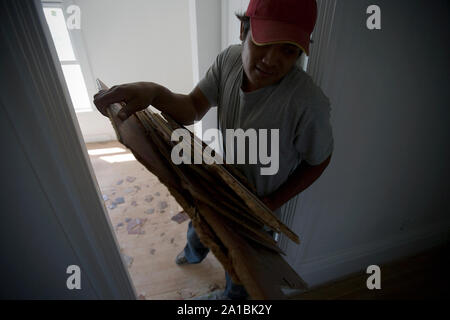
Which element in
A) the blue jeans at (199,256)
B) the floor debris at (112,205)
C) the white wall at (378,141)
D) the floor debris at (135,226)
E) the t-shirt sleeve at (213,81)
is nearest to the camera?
the white wall at (378,141)

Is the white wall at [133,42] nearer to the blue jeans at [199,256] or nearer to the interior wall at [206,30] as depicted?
the interior wall at [206,30]

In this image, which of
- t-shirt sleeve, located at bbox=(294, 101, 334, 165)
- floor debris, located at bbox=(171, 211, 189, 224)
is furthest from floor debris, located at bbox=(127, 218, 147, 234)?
t-shirt sleeve, located at bbox=(294, 101, 334, 165)

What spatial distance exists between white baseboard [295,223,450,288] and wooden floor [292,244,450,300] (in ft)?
0.16

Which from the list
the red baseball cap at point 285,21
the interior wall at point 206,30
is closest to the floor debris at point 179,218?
the interior wall at point 206,30

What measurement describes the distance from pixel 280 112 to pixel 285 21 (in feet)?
0.95

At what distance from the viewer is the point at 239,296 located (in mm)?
1307

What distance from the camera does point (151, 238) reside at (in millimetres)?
2006

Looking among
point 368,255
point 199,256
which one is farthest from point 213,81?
point 368,255

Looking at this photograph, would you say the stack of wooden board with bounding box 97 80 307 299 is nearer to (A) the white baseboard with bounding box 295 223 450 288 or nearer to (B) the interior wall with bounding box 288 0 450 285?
(B) the interior wall with bounding box 288 0 450 285

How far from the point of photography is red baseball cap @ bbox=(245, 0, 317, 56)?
2.07ft

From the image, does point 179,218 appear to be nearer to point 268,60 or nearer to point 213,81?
point 213,81

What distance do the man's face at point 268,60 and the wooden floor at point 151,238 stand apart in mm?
1583

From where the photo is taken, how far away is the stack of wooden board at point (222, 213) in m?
0.42

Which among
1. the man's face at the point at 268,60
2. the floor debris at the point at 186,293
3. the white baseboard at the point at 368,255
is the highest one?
the man's face at the point at 268,60
